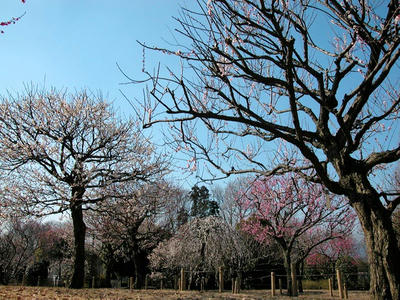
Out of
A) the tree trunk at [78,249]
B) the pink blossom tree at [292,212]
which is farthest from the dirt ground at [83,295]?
the pink blossom tree at [292,212]

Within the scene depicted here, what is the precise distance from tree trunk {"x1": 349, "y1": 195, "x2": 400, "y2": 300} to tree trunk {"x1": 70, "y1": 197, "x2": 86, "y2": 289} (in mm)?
7815

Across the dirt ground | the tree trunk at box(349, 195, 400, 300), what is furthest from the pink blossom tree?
the tree trunk at box(349, 195, 400, 300)

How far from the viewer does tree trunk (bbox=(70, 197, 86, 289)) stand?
8953mm

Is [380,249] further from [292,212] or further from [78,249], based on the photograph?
[292,212]

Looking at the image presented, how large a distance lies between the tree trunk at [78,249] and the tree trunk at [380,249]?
7815mm

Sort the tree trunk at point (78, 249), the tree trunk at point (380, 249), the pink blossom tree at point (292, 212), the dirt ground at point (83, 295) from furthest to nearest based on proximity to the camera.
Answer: the pink blossom tree at point (292, 212)
the tree trunk at point (78, 249)
the dirt ground at point (83, 295)
the tree trunk at point (380, 249)

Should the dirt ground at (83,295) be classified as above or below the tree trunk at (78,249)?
below

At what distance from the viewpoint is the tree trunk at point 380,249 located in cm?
332

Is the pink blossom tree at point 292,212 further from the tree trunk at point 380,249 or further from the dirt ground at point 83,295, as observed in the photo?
the tree trunk at point 380,249

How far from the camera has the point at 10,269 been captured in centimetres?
2130

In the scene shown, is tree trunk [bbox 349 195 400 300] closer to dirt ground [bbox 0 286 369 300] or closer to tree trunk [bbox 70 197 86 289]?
dirt ground [bbox 0 286 369 300]

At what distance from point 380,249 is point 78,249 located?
831 centimetres

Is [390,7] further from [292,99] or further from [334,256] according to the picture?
[334,256]

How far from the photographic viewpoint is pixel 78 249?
9.22 m
